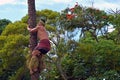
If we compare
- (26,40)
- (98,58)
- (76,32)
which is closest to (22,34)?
(26,40)

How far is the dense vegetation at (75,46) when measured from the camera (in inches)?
842

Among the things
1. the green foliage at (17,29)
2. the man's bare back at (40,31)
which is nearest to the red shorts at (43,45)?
the man's bare back at (40,31)

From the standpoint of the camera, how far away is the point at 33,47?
532 inches

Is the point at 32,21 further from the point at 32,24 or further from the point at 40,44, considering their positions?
the point at 40,44

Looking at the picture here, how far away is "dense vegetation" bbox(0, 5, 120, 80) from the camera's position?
21.4m

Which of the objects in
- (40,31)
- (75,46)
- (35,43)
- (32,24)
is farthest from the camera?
(75,46)

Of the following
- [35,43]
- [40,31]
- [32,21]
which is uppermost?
[32,21]

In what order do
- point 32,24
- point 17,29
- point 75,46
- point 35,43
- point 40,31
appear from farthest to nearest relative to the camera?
point 17,29 < point 75,46 < point 32,24 < point 35,43 < point 40,31

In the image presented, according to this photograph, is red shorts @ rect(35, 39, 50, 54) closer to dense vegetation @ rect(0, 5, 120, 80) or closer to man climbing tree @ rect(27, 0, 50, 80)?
man climbing tree @ rect(27, 0, 50, 80)

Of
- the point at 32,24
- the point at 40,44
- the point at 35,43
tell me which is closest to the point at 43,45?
the point at 40,44

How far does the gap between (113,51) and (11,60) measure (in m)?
6.52

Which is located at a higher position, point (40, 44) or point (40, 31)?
point (40, 31)

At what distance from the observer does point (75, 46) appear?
71.2ft

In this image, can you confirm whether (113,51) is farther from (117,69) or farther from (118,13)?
(118,13)
